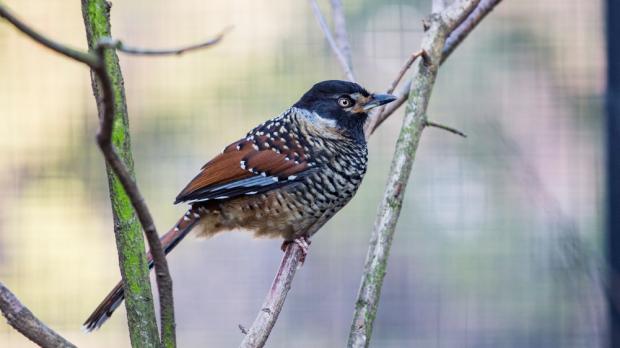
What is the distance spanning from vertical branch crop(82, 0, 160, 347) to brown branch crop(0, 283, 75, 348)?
14 centimetres

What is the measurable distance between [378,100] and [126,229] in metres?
0.99

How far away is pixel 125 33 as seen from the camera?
3.36m

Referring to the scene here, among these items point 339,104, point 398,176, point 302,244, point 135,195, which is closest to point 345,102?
point 339,104

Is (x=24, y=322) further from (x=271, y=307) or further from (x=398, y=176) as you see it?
(x=398, y=176)

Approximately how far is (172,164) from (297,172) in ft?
4.29

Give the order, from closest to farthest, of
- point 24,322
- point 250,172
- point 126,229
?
1. point 24,322
2. point 126,229
3. point 250,172

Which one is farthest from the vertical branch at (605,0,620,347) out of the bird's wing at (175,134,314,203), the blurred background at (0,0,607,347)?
the bird's wing at (175,134,314,203)

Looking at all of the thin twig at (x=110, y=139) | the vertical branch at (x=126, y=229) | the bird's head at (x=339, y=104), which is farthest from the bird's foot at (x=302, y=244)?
the thin twig at (x=110, y=139)

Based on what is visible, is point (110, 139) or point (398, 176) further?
point (398, 176)

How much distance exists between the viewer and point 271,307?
58.8 inches

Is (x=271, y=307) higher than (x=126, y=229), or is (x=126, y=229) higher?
(x=126, y=229)

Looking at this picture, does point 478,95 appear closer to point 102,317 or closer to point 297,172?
point 297,172

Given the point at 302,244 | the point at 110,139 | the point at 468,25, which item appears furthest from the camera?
the point at 302,244

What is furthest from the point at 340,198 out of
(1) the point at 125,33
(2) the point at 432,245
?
(1) the point at 125,33
